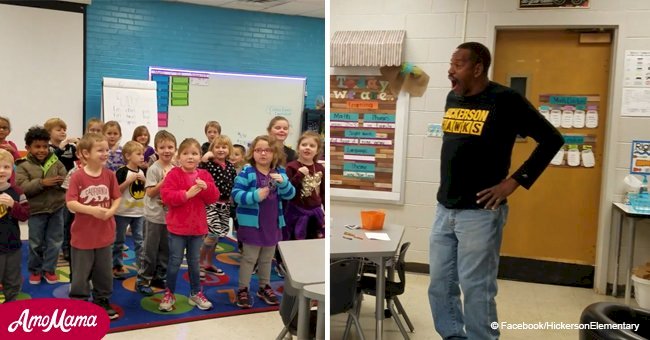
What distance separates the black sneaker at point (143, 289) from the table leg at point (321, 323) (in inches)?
12.9

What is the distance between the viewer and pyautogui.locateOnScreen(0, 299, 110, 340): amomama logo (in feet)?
2.66

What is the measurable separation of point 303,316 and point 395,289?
1.25 ft

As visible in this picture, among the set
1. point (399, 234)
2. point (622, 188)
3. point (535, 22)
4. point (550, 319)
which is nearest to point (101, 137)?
point (399, 234)

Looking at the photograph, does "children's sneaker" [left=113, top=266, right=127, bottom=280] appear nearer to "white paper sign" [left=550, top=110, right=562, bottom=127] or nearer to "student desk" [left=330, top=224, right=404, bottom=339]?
"student desk" [left=330, top=224, right=404, bottom=339]

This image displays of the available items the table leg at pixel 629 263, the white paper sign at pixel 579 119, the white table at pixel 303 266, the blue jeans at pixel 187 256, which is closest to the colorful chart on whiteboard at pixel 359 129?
the white table at pixel 303 266

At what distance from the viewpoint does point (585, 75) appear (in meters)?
A: 1.28

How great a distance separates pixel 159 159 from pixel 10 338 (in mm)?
394

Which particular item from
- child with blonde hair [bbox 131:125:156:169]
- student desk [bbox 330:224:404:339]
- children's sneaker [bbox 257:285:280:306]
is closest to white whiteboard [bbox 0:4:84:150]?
child with blonde hair [bbox 131:125:156:169]

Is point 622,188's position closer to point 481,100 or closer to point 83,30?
point 481,100

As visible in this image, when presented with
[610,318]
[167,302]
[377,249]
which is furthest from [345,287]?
[610,318]

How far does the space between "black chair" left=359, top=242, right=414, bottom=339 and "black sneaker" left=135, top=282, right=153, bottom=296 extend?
1.53ft

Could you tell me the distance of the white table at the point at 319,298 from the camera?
0.87 metres

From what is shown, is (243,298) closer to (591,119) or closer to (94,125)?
(94,125)

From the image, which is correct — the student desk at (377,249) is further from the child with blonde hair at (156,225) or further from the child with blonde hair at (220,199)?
the child with blonde hair at (156,225)
